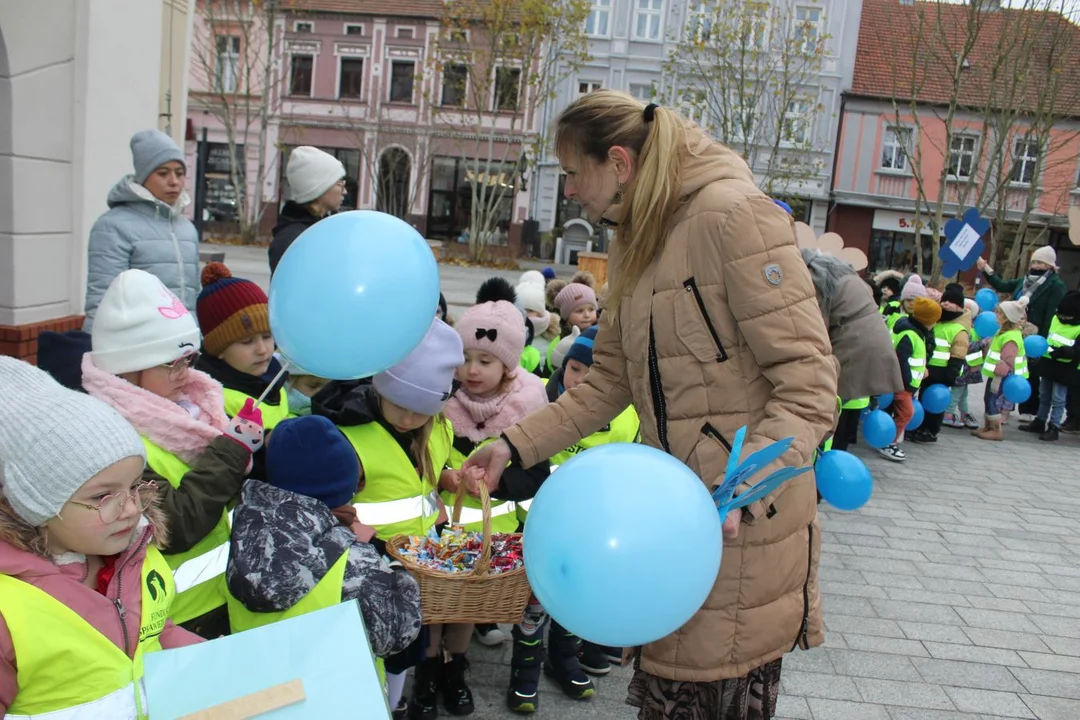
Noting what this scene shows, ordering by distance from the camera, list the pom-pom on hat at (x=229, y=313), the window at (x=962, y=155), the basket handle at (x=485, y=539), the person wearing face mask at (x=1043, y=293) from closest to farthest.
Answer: the basket handle at (x=485, y=539) → the pom-pom on hat at (x=229, y=313) → the person wearing face mask at (x=1043, y=293) → the window at (x=962, y=155)

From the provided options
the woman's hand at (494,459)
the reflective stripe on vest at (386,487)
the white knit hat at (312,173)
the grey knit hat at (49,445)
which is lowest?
the reflective stripe on vest at (386,487)

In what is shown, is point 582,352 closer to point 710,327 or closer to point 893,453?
point 710,327

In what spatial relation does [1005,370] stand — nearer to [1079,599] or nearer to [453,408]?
[1079,599]

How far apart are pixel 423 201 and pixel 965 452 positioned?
94.8ft

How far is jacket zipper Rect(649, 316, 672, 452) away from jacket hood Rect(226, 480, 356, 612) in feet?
2.88

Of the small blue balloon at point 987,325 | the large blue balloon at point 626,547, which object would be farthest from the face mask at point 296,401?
the small blue balloon at point 987,325

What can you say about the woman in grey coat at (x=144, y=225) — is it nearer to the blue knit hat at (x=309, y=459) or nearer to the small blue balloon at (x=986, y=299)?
the blue knit hat at (x=309, y=459)

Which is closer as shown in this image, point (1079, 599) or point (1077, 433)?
point (1079, 599)

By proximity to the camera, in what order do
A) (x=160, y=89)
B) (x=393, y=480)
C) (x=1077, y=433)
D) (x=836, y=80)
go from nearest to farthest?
(x=393, y=480)
(x=160, y=89)
(x=1077, y=433)
(x=836, y=80)

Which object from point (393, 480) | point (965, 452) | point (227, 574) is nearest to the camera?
point (227, 574)

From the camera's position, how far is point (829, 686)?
3869 millimetres

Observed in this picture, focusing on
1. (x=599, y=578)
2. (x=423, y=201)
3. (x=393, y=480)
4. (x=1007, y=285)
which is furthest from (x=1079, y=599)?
(x=423, y=201)

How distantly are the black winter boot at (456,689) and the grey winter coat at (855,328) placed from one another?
3545 millimetres

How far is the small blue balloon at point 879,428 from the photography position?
7.29 meters
